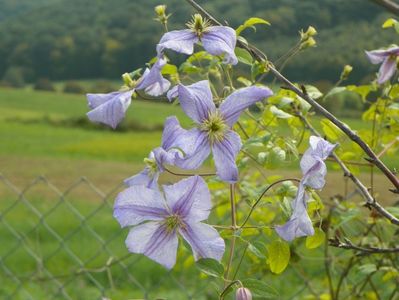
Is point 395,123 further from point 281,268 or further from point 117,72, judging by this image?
point 117,72

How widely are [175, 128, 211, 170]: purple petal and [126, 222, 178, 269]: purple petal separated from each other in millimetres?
60

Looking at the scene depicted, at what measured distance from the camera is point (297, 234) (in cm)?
58

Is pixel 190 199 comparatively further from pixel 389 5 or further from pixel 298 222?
pixel 389 5

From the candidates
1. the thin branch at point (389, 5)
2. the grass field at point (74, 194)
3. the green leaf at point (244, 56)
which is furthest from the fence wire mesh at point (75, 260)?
the thin branch at point (389, 5)

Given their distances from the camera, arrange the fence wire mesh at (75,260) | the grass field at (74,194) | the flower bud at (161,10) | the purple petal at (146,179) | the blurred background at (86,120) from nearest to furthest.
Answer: the purple petal at (146,179), the flower bud at (161,10), the fence wire mesh at (75,260), the blurred background at (86,120), the grass field at (74,194)

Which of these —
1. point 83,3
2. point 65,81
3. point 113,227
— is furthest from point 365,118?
point 83,3

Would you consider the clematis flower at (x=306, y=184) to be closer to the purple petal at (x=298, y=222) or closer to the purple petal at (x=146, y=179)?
the purple petal at (x=298, y=222)

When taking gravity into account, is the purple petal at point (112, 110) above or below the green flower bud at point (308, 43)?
above

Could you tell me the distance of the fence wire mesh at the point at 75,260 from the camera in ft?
6.62

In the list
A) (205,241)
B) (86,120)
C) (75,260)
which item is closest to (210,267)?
(205,241)

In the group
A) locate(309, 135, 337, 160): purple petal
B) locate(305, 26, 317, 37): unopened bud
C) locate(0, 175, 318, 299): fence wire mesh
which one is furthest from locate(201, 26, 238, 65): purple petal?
locate(0, 175, 318, 299): fence wire mesh

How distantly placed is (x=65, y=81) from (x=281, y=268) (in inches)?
1121

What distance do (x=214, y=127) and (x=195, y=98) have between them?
0.03 metres

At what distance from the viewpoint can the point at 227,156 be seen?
598 mm
